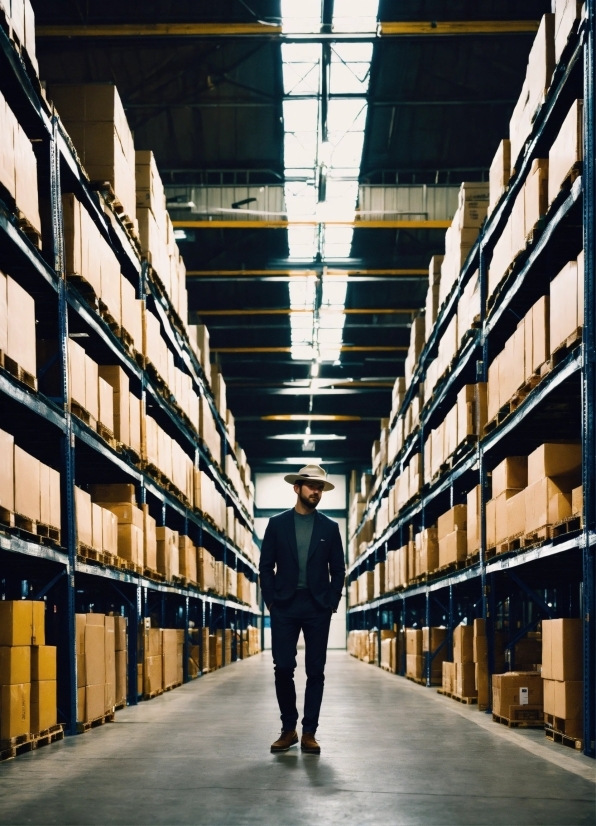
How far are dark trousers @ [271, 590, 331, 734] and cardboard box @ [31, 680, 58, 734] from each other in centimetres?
148

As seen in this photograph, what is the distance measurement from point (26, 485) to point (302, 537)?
1.72 meters

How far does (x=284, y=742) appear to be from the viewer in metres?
6.42

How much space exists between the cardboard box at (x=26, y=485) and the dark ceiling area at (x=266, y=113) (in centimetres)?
766

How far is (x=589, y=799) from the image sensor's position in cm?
469

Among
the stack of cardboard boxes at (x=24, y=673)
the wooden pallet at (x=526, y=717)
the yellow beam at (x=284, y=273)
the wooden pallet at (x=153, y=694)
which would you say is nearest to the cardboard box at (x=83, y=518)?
the stack of cardboard boxes at (x=24, y=673)

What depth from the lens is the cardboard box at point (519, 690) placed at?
8.09m

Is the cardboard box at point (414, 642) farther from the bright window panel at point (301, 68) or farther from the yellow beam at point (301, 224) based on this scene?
the bright window panel at point (301, 68)

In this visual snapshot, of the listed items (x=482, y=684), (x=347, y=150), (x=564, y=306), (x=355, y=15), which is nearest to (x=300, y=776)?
(x=564, y=306)

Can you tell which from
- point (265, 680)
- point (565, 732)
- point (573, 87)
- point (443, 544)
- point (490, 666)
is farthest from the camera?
point (265, 680)

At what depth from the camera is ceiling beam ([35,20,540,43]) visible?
12.7 metres

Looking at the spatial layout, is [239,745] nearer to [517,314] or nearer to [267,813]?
[267,813]

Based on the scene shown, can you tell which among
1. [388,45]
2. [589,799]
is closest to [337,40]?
[388,45]

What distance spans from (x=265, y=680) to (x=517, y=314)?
8159 mm

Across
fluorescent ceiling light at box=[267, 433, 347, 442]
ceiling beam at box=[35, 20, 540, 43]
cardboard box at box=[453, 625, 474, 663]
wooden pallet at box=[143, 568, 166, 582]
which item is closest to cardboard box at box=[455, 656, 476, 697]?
cardboard box at box=[453, 625, 474, 663]
